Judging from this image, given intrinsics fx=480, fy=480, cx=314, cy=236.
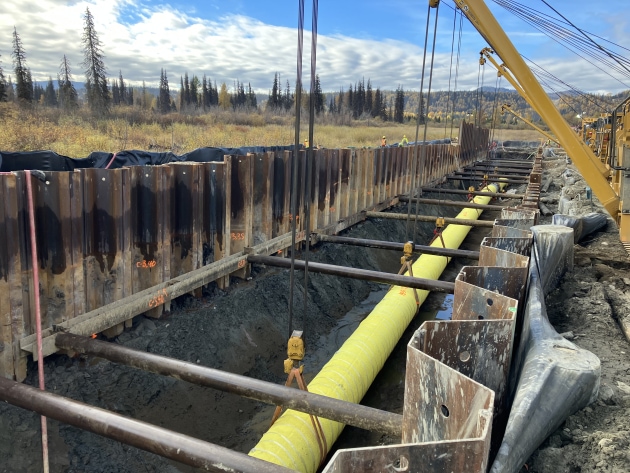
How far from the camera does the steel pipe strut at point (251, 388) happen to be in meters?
3.54

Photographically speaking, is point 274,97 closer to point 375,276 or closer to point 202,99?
point 202,99

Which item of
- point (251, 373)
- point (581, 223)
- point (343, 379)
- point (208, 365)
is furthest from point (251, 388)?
point (581, 223)

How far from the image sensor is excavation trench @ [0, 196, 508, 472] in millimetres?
4359

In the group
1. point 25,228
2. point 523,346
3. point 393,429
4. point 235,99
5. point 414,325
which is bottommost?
point 414,325

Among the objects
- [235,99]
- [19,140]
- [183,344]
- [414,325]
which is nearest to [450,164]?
[414,325]

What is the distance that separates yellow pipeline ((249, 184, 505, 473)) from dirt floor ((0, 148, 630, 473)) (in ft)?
1.85

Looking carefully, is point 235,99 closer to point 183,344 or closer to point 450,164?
point 450,164

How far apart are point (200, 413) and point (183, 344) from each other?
906 mm

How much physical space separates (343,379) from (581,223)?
6487 millimetres

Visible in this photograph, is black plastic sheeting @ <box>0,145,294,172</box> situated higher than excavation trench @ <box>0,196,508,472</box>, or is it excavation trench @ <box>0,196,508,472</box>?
black plastic sheeting @ <box>0,145,294,172</box>

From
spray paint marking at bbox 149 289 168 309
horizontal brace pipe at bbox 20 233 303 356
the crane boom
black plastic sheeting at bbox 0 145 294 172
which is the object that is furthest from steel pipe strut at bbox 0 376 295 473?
the crane boom

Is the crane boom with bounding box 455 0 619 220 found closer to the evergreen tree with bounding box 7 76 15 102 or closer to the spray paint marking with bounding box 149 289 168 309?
the spray paint marking with bounding box 149 289 168 309

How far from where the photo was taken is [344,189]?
11.2 metres

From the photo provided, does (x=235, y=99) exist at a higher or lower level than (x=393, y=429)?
higher
